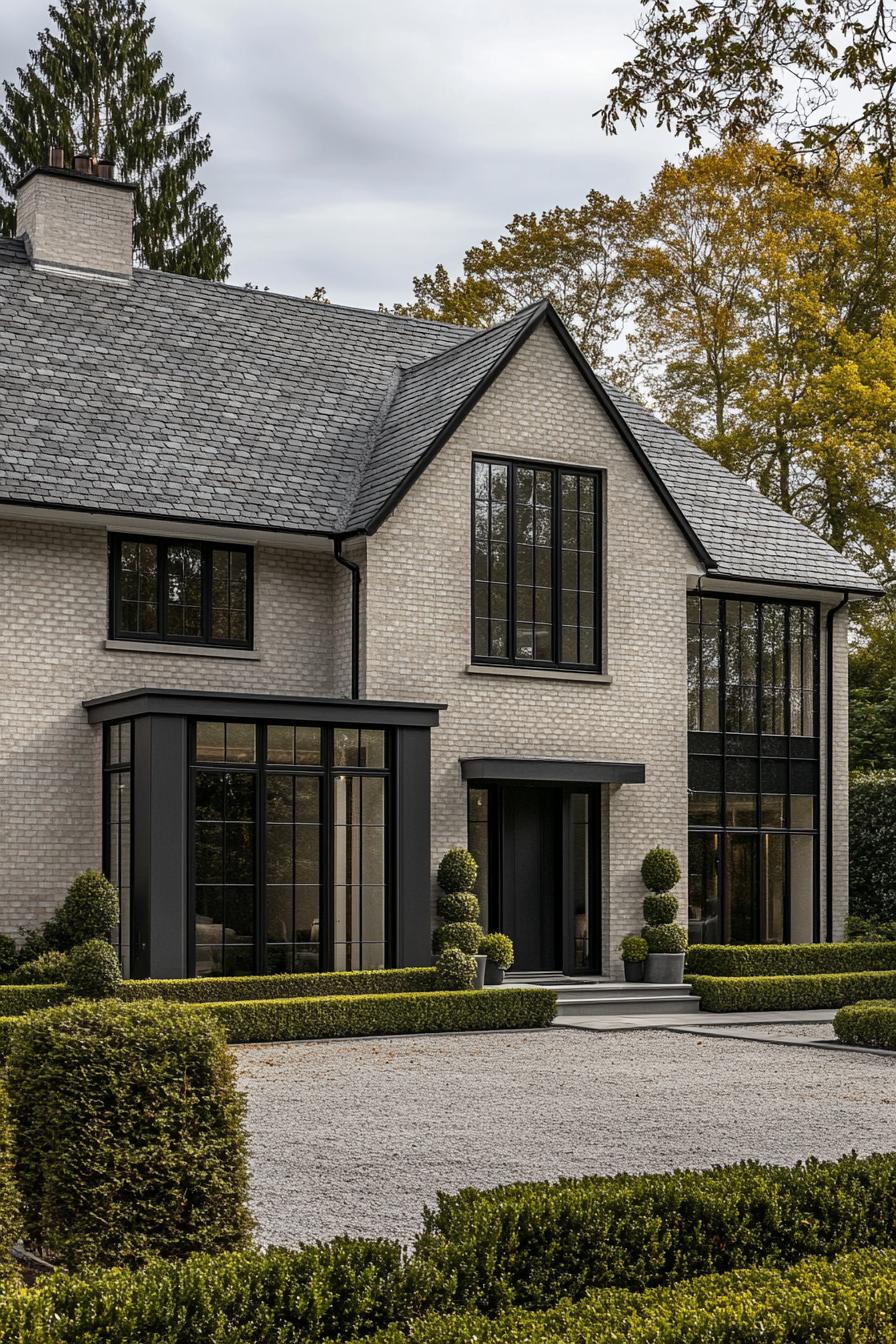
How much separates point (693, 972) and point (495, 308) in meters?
18.5

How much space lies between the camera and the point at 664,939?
20453 millimetres

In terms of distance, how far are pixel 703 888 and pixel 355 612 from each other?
22.4 ft

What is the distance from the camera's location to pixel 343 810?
18.2 m

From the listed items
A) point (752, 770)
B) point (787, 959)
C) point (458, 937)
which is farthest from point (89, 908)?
point (752, 770)

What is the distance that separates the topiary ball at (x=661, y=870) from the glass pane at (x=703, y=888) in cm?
142

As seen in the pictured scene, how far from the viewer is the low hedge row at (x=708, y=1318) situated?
493 cm

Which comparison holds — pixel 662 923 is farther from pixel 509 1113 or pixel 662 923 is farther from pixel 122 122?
pixel 122 122

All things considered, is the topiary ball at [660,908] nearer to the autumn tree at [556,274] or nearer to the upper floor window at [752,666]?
the upper floor window at [752,666]

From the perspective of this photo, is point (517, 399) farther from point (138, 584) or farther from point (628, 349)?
point (628, 349)

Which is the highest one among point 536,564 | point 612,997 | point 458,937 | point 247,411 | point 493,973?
point 247,411

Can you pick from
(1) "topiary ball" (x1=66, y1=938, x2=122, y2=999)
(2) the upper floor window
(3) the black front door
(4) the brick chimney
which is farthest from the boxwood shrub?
(4) the brick chimney

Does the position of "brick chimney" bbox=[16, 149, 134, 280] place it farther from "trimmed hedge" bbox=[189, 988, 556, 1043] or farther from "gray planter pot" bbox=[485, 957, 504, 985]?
"trimmed hedge" bbox=[189, 988, 556, 1043]

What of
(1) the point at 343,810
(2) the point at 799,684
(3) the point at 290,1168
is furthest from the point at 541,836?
(3) the point at 290,1168

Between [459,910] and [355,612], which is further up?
[355,612]
